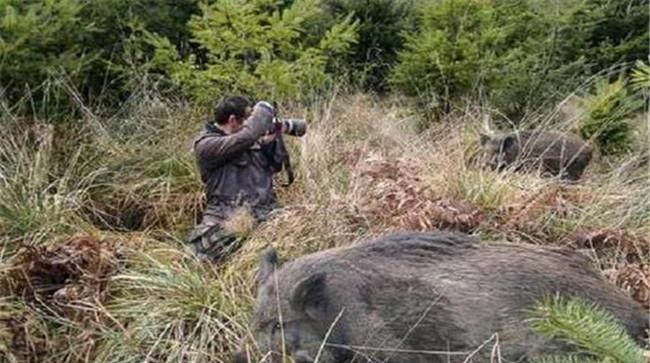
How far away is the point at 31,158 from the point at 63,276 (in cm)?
182

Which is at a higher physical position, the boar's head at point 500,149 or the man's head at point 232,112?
the man's head at point 232,112

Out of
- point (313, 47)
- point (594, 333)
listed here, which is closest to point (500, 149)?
point (313, 47)

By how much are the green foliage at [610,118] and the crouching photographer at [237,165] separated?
2.99 m

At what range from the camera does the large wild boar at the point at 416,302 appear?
3.71m

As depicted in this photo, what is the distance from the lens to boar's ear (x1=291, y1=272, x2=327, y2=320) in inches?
149

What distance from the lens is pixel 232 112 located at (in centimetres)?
644

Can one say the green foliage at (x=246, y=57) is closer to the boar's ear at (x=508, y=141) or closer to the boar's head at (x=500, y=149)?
the boar's head at (x=500, y=149)

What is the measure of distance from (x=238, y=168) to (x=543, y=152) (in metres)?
2.32

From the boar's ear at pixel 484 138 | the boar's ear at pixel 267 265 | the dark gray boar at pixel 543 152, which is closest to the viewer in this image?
the boar's ear at pixel 267 265

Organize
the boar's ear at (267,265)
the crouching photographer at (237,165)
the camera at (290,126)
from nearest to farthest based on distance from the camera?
the boar's ear at (267,265) < the crouching photographer at (237,165) < the camera at (290,126)

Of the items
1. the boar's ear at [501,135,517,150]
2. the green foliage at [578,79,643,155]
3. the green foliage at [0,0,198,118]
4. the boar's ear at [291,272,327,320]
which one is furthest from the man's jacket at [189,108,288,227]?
the green foliage at [578,79,643,155]

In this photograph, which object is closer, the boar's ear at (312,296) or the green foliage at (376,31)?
the boar's ear at (312,296)

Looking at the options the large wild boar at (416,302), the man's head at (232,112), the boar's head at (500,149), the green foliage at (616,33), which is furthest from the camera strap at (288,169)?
the green foliage at (616,33)

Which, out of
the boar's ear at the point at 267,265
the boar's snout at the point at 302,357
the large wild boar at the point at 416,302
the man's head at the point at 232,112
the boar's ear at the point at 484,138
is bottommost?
the boar's ear at the point at 484,138
